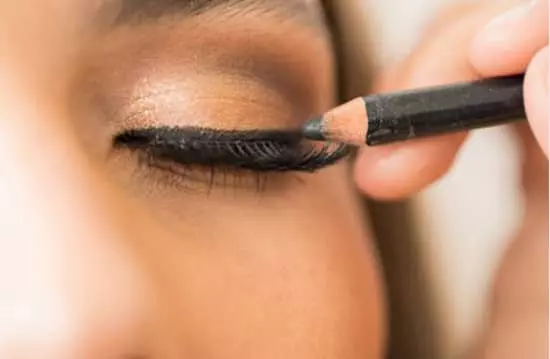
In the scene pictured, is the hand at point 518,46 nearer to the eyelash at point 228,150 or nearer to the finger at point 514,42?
the finger at point 514,42

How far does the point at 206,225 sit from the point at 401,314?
0.37 metres

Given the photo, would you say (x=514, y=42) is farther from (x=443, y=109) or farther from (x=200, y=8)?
(x=200, y=8)

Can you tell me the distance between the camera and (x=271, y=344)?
28.6 inches

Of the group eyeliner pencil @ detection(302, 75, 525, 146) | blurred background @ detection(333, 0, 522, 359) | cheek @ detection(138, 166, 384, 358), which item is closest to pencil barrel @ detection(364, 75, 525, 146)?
eyeliner pencil @ detection(302, 75, 525, 146)

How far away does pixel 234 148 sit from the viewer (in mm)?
753

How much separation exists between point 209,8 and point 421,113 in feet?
0.52

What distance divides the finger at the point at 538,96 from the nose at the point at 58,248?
0.73 feet

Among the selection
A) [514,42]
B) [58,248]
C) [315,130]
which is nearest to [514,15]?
[514,42]

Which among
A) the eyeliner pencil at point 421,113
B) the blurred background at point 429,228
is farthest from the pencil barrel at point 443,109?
the blurred background at point 429,228

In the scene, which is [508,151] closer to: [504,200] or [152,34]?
[504,200]

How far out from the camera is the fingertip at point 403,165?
75 cm

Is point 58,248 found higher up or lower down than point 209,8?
lower down

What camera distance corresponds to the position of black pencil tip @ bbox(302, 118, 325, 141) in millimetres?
677

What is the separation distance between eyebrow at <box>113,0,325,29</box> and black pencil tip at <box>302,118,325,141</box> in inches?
4.4
